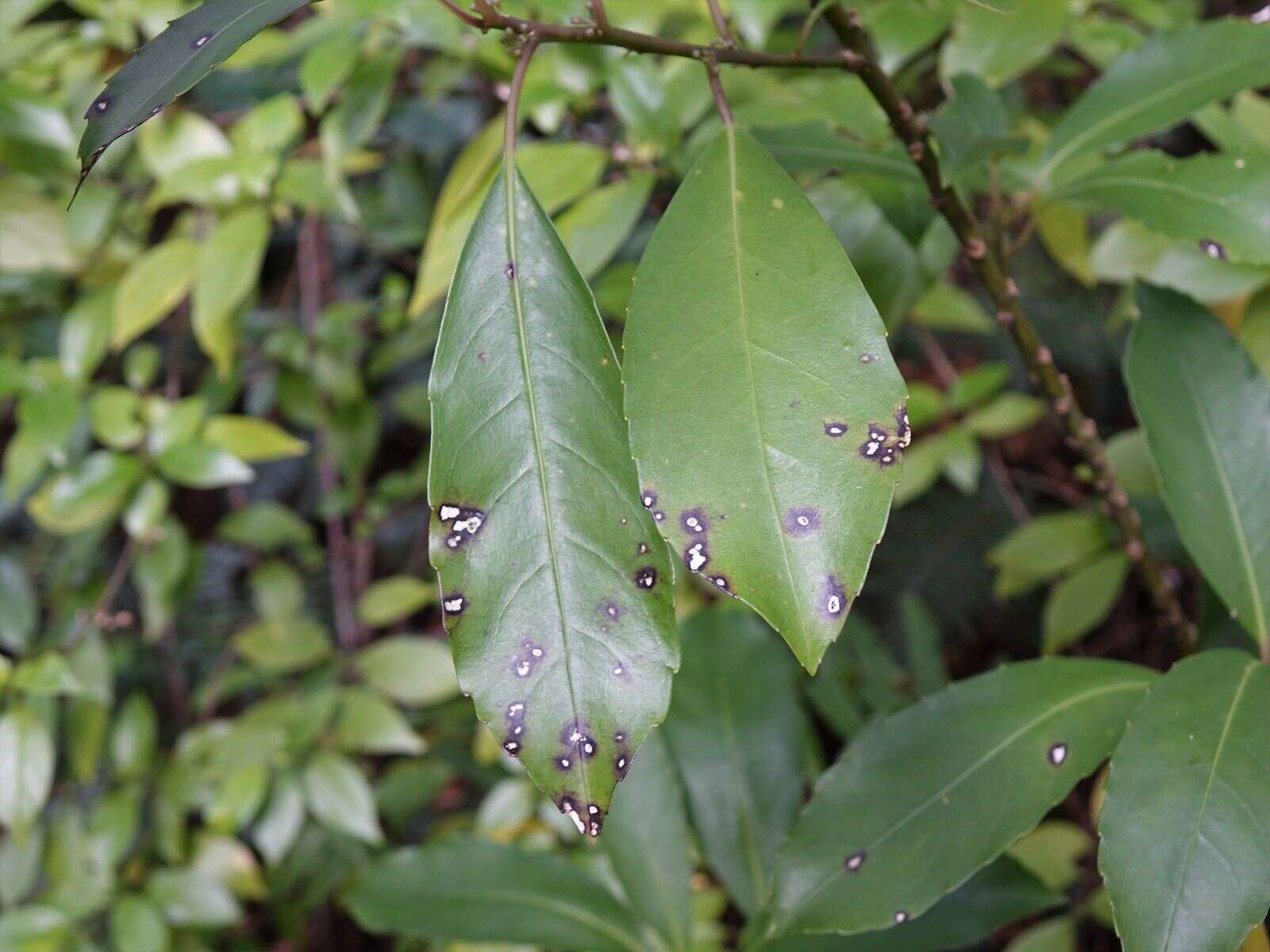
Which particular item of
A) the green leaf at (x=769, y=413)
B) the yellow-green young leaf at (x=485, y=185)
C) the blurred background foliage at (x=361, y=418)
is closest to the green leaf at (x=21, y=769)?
the blurred background foliage at (x=361, y=418)

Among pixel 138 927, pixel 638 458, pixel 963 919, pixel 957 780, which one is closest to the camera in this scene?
pixel 638 458

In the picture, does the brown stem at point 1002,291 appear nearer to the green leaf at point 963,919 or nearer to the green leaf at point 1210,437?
the green leaf at point 1210,437

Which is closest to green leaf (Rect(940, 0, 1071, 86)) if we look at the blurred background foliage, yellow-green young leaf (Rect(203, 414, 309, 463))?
the blurred background foliage

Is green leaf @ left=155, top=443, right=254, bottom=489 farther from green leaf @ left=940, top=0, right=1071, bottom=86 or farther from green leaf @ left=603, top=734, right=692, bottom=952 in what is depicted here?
green leaf @ left=940, top=0, right=1071, bottom=86

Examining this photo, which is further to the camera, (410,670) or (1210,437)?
(410,670)

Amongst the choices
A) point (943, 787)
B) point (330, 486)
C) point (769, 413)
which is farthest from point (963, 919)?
point (330, 486)

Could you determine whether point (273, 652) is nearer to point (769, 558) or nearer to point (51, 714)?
point (51, 714)

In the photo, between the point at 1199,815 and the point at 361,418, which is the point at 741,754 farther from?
the point at 361,418
